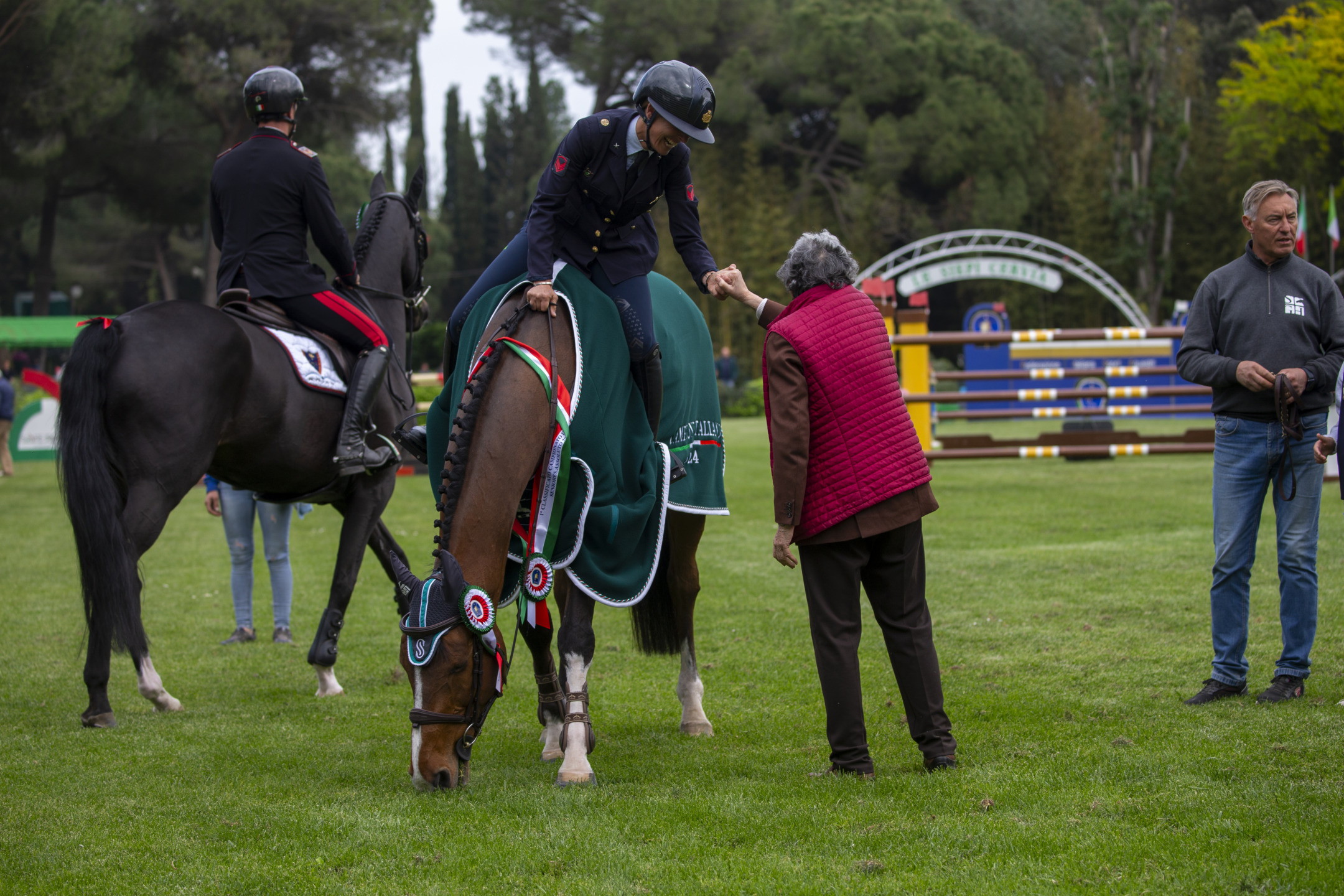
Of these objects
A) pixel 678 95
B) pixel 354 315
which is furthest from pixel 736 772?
pixel 354 315

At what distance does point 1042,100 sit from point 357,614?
3906 cm

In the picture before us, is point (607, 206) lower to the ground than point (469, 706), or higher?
higher

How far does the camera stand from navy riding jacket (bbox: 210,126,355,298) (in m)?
6.01

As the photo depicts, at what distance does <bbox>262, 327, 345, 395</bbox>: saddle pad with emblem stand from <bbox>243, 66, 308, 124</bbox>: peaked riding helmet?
118 centimetres

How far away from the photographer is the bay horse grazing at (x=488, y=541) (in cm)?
392

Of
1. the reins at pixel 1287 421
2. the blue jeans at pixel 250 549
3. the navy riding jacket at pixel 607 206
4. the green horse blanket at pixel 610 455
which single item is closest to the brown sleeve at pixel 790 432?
the green horse blanket at pixel 610 455

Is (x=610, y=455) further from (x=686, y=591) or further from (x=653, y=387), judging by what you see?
(x=686, y=591)

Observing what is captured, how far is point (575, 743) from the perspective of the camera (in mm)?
4195

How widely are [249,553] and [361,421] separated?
212 centimetres

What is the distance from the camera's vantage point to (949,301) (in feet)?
146

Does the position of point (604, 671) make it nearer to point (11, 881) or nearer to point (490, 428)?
point (490, 428)

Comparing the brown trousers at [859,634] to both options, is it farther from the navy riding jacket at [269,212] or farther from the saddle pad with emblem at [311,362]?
the navy riding jacket at [269,212]

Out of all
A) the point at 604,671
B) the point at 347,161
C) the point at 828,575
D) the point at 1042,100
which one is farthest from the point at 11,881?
the point at 1042,100

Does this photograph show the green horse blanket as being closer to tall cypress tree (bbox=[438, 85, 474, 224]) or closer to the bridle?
the bridle
